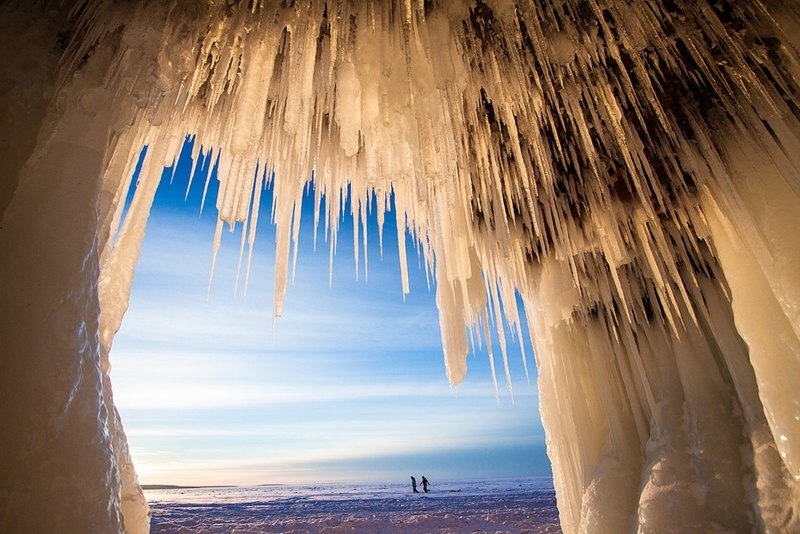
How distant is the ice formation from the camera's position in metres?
1.45

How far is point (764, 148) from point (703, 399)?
6.36ft

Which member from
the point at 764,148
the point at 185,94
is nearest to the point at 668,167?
the point at 764,148

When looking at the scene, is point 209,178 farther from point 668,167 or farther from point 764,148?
point 764,148

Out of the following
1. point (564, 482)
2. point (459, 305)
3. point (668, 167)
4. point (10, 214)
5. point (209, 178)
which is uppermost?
point (209, 178)

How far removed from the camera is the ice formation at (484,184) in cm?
145

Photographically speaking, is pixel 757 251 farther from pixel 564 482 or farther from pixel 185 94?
pixel 185 94

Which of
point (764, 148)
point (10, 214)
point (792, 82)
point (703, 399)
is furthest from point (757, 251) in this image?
point (10, 214)

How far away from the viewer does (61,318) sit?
1380 millimetres

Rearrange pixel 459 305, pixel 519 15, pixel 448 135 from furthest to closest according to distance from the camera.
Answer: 1. pixel 459 305
2. pixel 448 135
3. pixel 519 15

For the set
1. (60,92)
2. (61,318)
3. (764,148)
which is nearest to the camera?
(61,318)

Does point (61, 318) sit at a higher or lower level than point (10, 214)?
lower

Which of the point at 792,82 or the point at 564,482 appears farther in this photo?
the point at 564,482

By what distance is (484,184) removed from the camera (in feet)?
10.1

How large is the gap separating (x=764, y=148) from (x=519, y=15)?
63.0 inches
